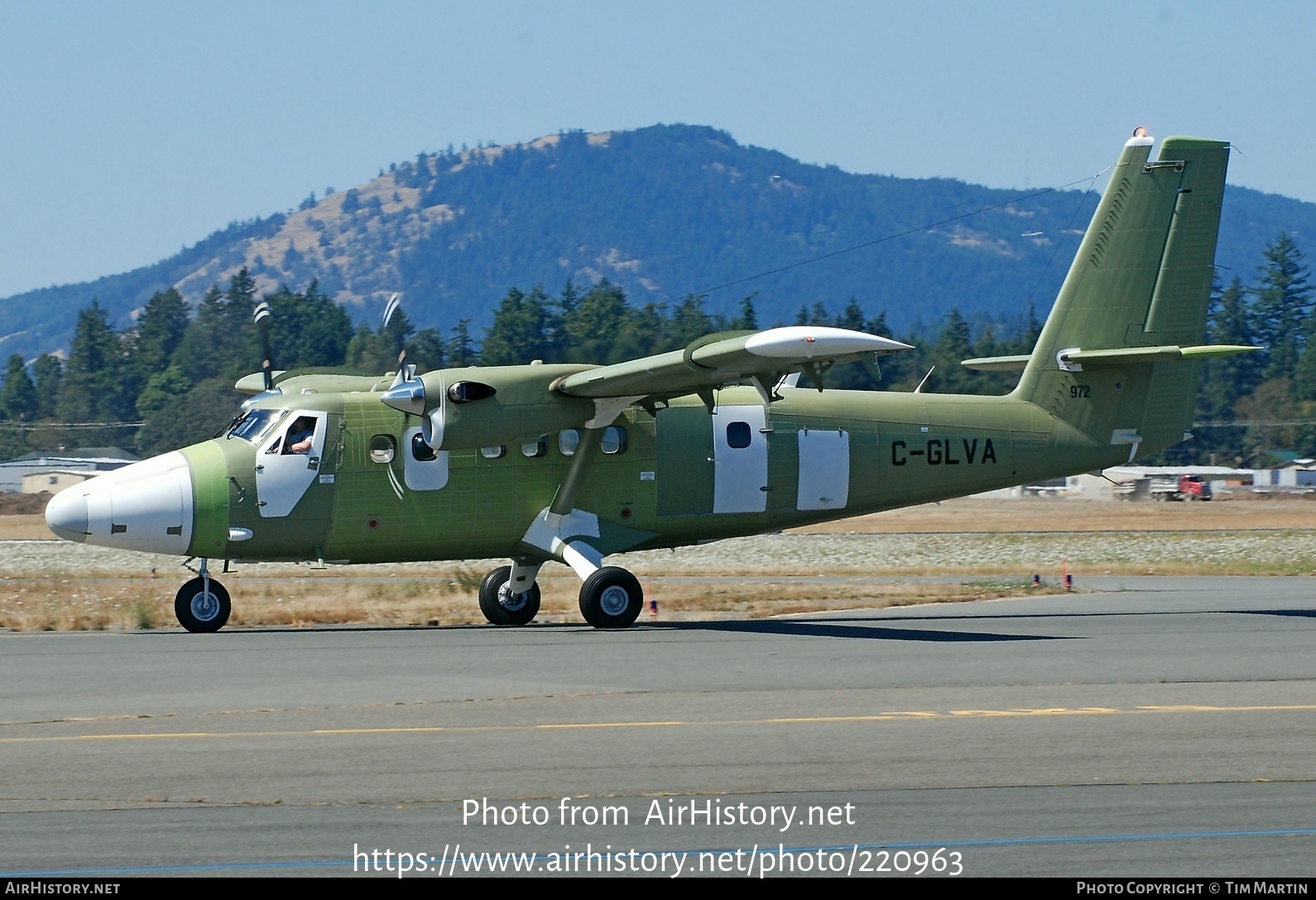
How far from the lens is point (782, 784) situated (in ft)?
30.5

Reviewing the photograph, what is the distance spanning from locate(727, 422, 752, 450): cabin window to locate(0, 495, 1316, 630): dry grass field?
9.68ft

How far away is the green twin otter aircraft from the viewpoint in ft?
61.4

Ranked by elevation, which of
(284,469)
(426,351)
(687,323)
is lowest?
(284,469)

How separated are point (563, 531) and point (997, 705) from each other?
28.8 ft

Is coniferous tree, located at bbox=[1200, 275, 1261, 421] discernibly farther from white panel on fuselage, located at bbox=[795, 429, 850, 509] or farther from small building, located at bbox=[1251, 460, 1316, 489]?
white panel on fuselage, located at bbox=[795, 429, 850, 509]

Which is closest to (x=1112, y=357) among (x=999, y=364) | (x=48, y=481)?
(x=999, y=364)

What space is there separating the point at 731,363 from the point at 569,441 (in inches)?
141

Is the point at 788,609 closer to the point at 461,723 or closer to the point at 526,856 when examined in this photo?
the point at 461,723

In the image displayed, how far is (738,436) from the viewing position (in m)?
20.9

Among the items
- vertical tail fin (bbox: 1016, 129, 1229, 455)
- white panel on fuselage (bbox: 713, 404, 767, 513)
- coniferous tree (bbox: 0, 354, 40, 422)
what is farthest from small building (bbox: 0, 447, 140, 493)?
vertical tail fin (bbox: 1016, 129, 1229, 455)

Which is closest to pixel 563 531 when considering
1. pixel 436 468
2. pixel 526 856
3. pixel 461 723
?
pixel 436 468

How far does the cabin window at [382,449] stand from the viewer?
1967 cm

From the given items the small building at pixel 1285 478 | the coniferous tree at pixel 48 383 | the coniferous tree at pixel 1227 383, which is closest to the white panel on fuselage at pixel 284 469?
the small building at pixel 1285 478

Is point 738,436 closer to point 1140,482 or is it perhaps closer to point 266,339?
point 266,339
